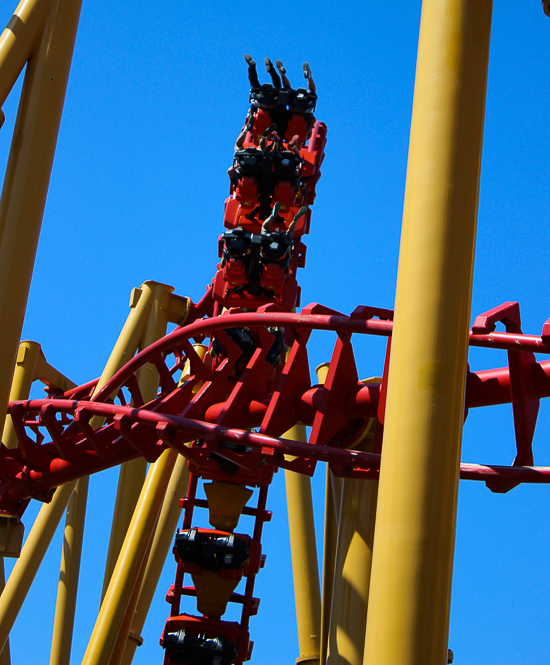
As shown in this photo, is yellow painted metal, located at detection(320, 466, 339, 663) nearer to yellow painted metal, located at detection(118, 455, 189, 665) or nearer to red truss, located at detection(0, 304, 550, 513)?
red truss, located at detection(0, 304, 550, 513)

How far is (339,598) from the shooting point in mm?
5590

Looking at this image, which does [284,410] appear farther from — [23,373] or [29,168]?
[23,373]

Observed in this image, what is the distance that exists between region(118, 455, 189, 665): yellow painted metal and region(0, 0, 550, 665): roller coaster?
2 cm

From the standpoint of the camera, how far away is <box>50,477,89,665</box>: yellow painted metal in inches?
365

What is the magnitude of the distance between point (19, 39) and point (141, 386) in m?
4.96

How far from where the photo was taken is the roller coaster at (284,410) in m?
3.06

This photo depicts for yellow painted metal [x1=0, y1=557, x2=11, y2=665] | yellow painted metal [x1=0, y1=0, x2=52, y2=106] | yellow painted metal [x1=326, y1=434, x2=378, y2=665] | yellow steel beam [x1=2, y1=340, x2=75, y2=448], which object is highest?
yellow painted metal [x1=0, y1=0, x2=52, y2=106]

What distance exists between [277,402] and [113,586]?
3086 mm

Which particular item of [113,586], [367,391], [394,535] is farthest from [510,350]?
[113,586]

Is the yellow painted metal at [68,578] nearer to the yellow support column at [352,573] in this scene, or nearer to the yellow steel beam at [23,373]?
the yellow steel beam at [23,373]

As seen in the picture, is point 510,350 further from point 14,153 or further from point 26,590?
point 26,590

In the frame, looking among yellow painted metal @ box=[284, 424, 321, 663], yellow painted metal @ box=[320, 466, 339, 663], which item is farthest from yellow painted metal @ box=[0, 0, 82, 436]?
yellow painted metal @ box=[284, 424, 321, 663]

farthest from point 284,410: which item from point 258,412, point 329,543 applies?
point 329,543

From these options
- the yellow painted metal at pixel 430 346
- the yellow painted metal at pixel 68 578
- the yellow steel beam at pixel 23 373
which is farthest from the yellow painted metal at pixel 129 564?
the yellow painted metal at pixel 430 346
